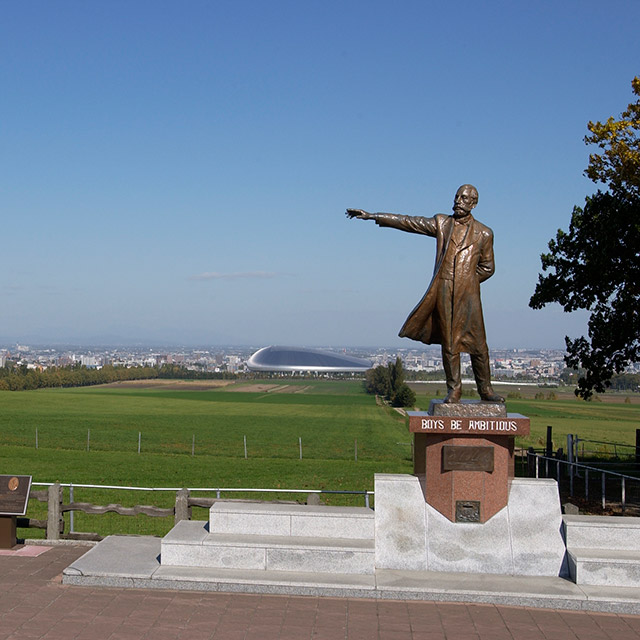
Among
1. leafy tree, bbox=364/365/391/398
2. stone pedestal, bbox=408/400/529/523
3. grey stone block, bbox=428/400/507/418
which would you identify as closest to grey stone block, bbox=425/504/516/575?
stone pedestal, bbox=408/400/529/523

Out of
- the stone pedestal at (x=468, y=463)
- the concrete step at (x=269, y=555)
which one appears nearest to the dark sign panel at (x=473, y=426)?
the stone pedestal at (x=468, y=463)

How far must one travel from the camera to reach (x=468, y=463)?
10.0 meters

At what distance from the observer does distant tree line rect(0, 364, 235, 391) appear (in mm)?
95762

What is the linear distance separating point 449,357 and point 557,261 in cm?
1541

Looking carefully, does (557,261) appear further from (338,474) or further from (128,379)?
(128,379)

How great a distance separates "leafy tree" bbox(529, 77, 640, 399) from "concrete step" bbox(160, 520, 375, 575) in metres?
13.3

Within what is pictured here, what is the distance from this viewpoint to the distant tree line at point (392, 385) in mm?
72375

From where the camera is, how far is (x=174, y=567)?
388 inches

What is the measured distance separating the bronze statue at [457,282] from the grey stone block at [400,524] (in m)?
1.40

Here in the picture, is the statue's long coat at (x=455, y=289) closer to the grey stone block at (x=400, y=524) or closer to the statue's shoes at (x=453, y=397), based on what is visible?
the statue's shoes at (x=453, y=397)

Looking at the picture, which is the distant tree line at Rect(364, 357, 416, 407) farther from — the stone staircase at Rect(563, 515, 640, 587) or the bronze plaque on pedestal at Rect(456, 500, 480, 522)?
the bronze plaque on pedestal at Rect(456, 500, 480, 522)

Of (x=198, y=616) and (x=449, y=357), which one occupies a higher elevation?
(x=449, y=357)

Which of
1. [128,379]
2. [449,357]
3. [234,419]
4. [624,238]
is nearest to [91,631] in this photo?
[449,357]

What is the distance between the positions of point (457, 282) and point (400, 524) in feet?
11.4
